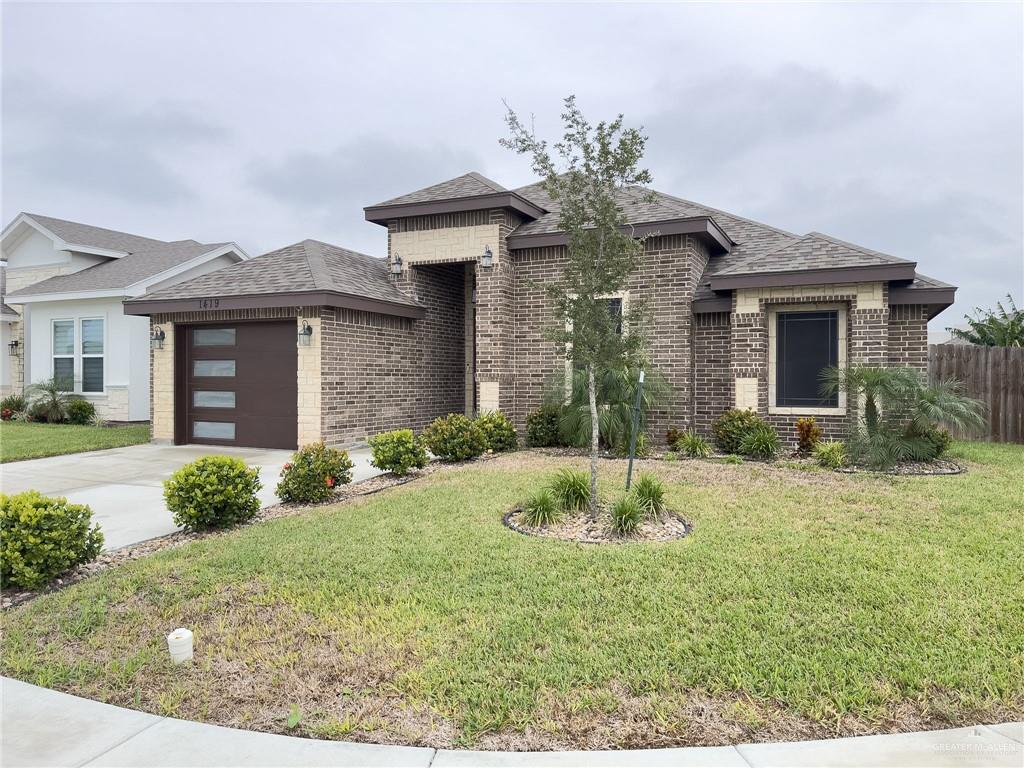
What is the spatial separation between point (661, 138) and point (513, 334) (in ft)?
19.9

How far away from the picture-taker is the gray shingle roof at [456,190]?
1330cm

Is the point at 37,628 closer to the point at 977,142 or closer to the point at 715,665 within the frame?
the point at 715,665

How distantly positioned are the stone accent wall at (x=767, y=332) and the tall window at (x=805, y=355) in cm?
24

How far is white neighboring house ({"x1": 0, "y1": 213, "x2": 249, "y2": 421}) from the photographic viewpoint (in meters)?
17.7

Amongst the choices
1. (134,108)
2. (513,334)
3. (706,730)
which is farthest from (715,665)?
(134,108)

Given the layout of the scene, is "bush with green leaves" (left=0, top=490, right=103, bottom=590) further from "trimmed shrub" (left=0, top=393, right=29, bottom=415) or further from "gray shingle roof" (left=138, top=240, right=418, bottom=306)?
"trimmed shrub" (left=0, top=393, right=29, bottom=415)

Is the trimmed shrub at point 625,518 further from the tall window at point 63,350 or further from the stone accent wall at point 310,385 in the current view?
the tall window at point 63,350

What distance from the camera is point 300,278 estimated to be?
40.7 ft

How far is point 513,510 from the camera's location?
A: 7121 millimetres

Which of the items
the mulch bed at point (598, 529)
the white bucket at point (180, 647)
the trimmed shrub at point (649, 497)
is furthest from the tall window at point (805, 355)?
the white bucket at point (180, 647)

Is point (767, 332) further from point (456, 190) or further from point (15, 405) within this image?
point (15, 405)

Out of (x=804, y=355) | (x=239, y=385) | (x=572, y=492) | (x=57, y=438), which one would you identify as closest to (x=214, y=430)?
(x=239, y=385)

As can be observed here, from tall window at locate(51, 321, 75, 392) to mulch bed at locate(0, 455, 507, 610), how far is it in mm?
14240

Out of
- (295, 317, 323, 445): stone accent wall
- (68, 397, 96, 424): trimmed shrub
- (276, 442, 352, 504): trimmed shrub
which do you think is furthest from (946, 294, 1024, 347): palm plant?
(68, 397, 96, 424): trimmed shrub
